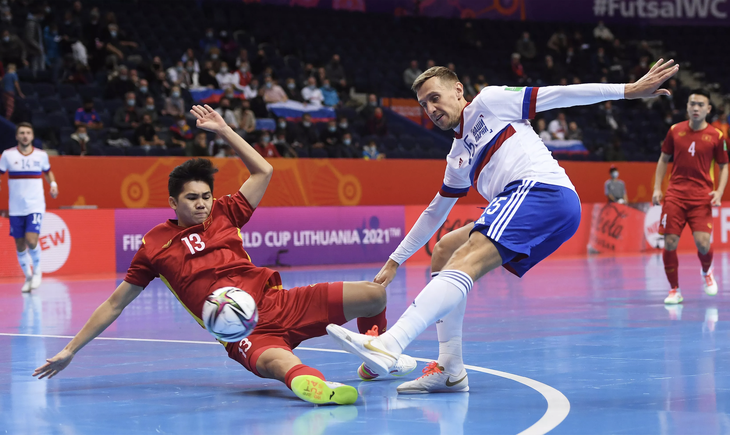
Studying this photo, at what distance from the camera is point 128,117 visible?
17734 mm

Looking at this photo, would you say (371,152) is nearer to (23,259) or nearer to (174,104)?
(174,104)

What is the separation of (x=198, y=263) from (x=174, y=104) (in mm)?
14012

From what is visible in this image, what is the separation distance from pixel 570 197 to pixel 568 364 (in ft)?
5.02

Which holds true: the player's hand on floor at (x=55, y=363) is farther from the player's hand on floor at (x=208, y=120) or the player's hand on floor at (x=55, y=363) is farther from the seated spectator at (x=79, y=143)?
the seated spectator at (x=79, y=143)

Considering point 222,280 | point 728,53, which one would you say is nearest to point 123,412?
point 222,280

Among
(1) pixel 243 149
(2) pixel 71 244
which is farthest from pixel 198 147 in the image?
(1) pixel 243 149

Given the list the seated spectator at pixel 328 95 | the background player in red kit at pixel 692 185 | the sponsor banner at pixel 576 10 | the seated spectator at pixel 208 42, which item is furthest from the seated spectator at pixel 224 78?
the background player in red kit at pixel 692 185

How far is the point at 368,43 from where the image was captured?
2666 centimetres

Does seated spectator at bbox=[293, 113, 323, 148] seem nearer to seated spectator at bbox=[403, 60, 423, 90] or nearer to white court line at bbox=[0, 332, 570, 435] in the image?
seated spectator at bbox=[403, 60, 423, 90]

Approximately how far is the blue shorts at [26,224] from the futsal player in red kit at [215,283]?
27.6 ft

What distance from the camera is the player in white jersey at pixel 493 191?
4559 millimetres

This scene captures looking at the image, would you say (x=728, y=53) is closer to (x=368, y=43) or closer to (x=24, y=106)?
(x=368, y=43)

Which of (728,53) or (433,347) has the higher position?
(728,53)

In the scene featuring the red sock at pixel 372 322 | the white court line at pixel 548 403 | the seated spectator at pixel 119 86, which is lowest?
the white court line at pixel 548 403
